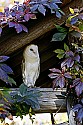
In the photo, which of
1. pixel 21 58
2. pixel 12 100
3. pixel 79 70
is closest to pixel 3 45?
pixel 21 58

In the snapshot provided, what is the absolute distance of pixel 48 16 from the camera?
1601mm

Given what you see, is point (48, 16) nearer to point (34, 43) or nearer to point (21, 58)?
point (34, 43)

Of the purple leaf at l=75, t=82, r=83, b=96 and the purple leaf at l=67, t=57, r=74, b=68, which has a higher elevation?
the purple leaf at l=67, t=57, r=74, b=68

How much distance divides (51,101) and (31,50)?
317 mm

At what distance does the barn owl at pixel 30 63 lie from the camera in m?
1.59

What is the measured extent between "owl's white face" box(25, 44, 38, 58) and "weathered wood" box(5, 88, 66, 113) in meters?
0.20

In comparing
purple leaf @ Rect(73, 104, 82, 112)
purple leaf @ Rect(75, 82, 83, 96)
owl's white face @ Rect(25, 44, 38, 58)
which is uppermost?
owl's white face @ Rect(25, 44, 38, 58)

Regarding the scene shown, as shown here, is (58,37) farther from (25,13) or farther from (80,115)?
(80,115)

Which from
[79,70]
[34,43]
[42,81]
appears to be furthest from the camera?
[42,81]

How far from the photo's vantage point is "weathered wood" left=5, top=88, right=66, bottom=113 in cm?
157

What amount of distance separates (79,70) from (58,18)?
1.05ft

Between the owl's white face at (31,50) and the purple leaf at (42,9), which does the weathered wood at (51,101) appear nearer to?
the owl's white face at (31,50)

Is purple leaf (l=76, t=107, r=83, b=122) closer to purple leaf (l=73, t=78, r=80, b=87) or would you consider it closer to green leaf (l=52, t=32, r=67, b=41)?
purple leaf (l=73, t=78, r=80, b=87)

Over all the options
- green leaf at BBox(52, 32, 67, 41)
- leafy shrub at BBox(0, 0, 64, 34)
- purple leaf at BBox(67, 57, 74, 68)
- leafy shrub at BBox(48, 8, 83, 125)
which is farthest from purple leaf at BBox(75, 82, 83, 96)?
leafy shrub at BBox(0, 0, 64, 34)
